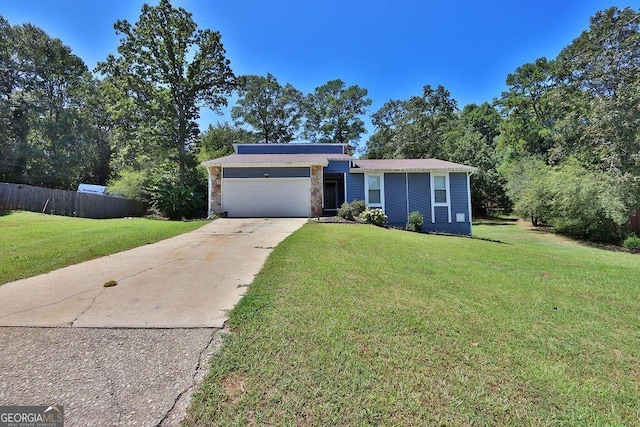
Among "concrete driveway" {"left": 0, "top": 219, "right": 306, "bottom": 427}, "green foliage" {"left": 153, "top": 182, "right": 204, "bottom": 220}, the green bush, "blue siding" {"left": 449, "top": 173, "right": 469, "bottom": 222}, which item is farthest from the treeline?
"concrete driveway" {"left": 0, "top": 219, "right": 306, "bottom": 427}

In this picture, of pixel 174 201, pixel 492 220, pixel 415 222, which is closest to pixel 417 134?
pixel 492 220

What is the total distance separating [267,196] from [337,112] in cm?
2462

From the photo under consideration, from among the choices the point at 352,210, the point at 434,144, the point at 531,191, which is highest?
the point at 434,144

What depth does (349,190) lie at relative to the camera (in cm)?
1617

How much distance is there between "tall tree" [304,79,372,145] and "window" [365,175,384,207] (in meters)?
21.9

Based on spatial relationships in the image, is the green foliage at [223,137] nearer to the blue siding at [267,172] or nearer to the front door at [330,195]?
the front door at [330,195]

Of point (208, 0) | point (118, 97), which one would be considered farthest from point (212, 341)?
point (118, 97)

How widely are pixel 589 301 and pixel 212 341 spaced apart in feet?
18.4

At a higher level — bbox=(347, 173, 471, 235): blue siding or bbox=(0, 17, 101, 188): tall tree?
bbox=(0, 17, 101, 188): tall tree

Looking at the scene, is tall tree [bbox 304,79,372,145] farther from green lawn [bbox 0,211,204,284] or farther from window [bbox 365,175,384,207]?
green lawn [bbox 0,211,204,284]

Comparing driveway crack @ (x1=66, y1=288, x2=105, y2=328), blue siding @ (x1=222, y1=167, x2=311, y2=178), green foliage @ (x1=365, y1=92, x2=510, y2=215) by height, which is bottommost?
driveway crack @ (x1=66, y1=288, x2=105, y2=328)

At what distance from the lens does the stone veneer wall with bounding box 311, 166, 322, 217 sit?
15.8 m

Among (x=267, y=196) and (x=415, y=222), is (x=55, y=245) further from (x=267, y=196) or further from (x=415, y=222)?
(x=415, y=222)

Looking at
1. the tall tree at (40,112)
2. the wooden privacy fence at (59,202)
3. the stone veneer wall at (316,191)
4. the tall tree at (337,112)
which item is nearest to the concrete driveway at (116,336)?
the stone veneer wall at (316,191)
